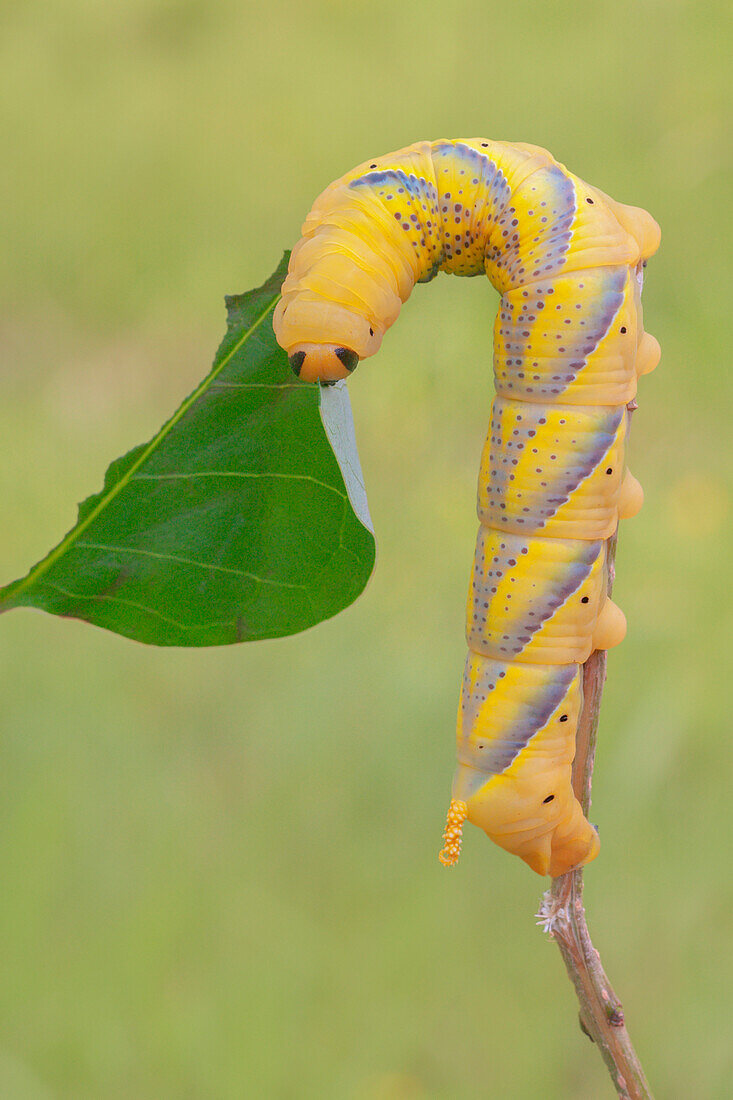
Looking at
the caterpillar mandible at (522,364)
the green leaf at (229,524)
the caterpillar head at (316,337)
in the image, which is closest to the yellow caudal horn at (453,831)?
the caterpillar mandible at (522,364)

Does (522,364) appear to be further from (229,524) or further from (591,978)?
(591,978)

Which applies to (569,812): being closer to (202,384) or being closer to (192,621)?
(192,621)

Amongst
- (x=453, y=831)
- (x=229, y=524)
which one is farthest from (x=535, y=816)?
(x=229, y=524)

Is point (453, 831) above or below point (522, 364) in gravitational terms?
below

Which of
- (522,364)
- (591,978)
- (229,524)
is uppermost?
(522,364)

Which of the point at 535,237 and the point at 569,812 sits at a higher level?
the point at 535,237

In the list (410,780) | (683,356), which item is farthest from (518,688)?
(683,356)
